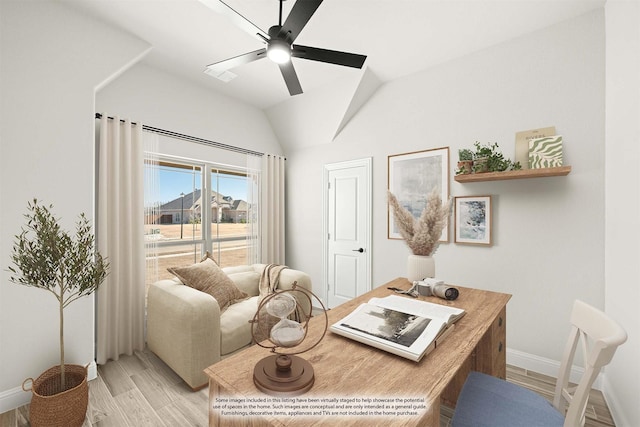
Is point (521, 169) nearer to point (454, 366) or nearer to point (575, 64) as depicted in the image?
point (575, 64)

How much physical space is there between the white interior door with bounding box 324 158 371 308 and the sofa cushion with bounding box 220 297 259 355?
4.75 feet

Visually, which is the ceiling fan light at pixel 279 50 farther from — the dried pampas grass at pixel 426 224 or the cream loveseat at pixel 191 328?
the cream loveseat at pixel 191 328

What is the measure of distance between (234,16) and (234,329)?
2209 mm

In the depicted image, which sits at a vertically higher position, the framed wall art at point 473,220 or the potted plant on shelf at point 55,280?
the framed wall art at point 473,220

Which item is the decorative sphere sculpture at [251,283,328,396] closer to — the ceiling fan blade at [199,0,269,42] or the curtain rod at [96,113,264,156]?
the ceiling fan blade at [199,0,269,42]

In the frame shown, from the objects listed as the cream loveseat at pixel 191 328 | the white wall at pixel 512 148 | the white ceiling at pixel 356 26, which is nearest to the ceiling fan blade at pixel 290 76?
the white ceiling at pixel 356 26

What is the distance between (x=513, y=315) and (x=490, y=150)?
148 cm

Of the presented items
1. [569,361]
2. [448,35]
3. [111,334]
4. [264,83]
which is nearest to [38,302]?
[111,334]

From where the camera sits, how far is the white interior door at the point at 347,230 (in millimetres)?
3350

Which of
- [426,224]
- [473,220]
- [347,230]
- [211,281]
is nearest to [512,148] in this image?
[473,220]

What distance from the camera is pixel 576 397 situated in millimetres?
922

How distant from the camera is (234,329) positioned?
7.26 ft

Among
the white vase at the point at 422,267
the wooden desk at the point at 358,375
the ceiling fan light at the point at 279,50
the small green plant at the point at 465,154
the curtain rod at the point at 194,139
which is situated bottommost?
the wooden desk at the point at 358,375

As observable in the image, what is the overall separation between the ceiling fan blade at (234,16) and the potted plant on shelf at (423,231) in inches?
51.6
